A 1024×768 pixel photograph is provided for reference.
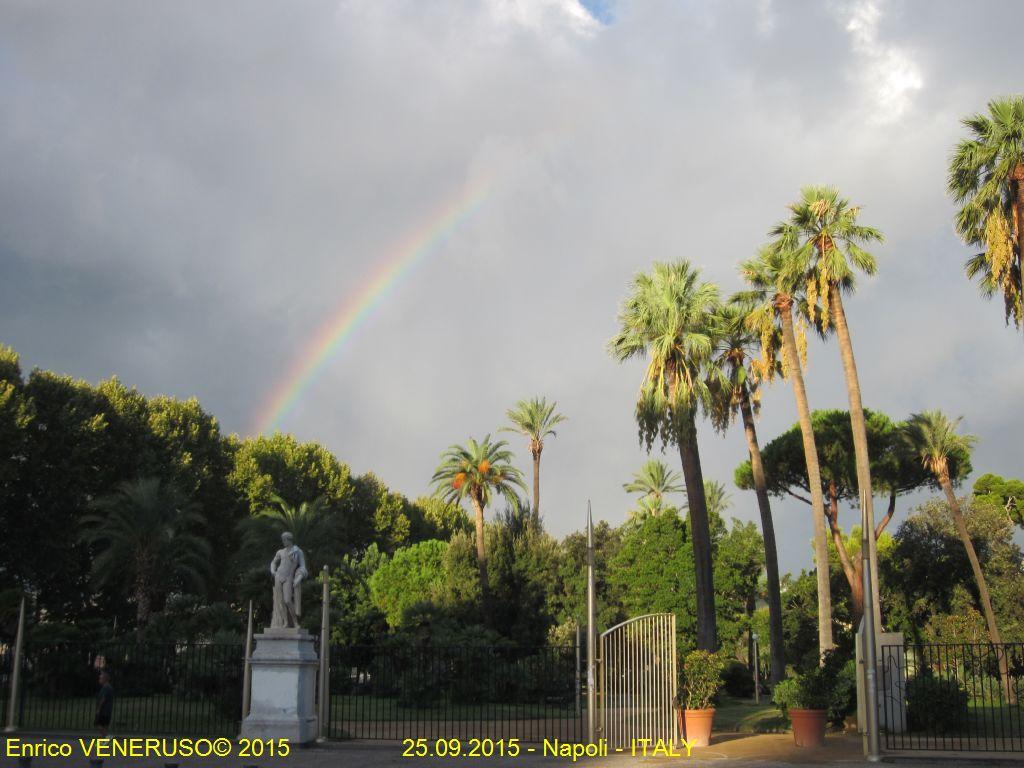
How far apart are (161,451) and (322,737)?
1323 inches

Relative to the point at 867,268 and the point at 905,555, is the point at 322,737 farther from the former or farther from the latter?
the point at 905,555

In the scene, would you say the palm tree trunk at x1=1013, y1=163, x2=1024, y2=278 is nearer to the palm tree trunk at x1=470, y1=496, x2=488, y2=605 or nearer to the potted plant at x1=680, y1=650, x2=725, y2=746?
the potted plant at x1=680, y1=650, x2=725, y2=746

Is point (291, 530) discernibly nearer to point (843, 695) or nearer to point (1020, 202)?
point (843, 695)

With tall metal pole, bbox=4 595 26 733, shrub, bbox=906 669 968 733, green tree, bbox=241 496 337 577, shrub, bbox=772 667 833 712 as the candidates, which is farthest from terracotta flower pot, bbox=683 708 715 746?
green tree, bbox=241 496 337 577

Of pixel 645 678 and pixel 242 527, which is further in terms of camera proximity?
pixel 242 527

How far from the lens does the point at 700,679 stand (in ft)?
57.4

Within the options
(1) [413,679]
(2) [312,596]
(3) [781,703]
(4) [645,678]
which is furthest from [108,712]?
(2) [312,596]

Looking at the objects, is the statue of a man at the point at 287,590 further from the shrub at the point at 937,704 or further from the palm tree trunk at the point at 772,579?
the palm tree trunk at the point at 772,579

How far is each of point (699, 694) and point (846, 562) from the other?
24.7 m

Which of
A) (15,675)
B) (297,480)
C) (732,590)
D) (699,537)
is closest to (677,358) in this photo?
(699,537)

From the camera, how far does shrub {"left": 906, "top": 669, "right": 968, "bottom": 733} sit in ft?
→ 60.8

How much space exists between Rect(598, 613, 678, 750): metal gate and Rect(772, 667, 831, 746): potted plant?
2.37 meters

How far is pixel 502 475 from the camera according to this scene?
165 ft

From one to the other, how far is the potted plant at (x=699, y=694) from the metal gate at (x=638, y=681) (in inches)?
17.3
